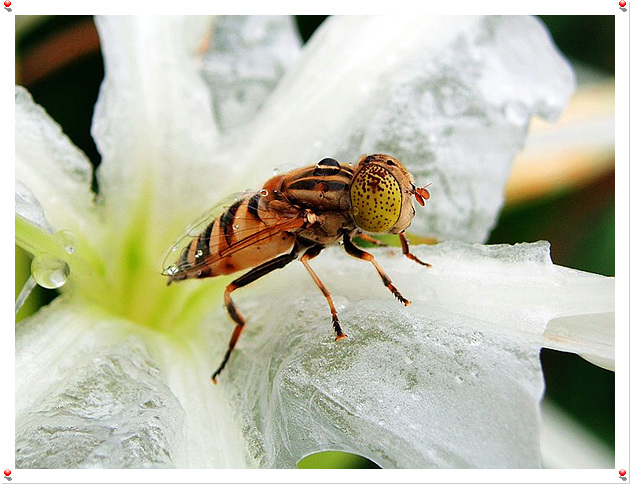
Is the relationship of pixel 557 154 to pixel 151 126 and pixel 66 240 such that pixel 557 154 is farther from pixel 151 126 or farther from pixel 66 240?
pixel 66 240

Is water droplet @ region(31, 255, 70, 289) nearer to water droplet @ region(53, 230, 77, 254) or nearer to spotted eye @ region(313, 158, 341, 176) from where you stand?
water droplet @ region(53, 230, 77, 254)

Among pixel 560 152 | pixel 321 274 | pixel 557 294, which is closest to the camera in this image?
pixel 557 294

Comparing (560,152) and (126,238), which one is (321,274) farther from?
(560,152)

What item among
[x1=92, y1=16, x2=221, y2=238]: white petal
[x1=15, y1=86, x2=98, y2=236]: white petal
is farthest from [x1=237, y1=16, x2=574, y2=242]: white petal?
[x1=15, y1=86, x2=98, y2=236]: white petal

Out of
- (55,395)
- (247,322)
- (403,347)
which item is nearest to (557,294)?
(403,347)

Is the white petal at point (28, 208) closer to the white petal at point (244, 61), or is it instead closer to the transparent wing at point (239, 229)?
the transparent wing at point (239, 229)

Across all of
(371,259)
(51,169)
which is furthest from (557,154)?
(51,169)
